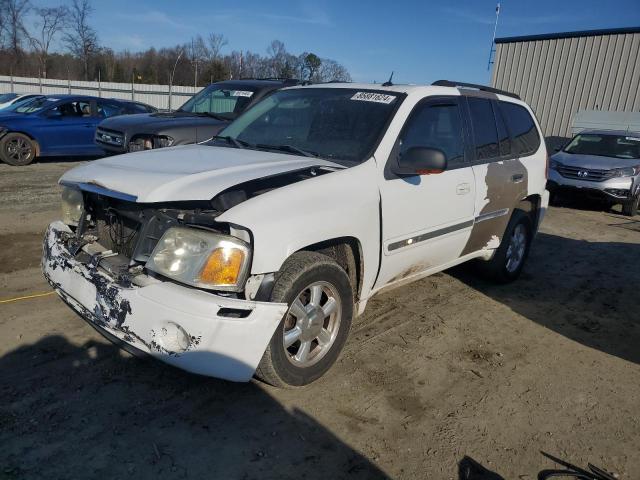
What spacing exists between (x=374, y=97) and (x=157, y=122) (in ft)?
17.2

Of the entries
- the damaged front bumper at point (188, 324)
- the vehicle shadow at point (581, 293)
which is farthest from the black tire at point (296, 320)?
the vehicle shadow at point (581, 293)

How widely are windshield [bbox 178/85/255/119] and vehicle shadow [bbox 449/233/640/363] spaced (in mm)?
4772

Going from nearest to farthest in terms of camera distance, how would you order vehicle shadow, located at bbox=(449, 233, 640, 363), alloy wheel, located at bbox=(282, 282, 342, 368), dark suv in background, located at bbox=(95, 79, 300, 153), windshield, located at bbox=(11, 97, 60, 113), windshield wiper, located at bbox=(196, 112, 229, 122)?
alloy wheel, located at bbox=(282, 282, 342, 368), vehicle shadow, located at bbox=(449, 233, 640, 363), dark suv in background, located at bbox=(95, 79, 300, 153), windshield wiper, located at bbox=(196, 112, 229, 122), windshield, located at bbox=(11, 97, 60, 113)

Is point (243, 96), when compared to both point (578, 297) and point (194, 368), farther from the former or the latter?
point (194, 368)

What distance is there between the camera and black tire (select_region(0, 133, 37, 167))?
11.0 meters

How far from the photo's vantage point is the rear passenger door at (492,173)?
432 centimetres

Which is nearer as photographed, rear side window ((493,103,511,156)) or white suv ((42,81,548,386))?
white suv ((42,81,548,386))

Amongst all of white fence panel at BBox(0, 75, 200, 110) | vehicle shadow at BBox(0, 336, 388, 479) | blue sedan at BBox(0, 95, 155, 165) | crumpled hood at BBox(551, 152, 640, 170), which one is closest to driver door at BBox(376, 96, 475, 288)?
vehicle shadow at BBox(0, 336, 388, 479)

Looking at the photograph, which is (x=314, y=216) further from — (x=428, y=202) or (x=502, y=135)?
(x=502, y=135)

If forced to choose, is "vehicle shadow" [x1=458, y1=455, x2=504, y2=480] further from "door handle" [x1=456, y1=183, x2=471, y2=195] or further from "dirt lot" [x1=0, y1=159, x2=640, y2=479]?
"door handle" [x1=456, y1=183, x2=471, y2=195]

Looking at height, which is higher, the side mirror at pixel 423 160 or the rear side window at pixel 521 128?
the rear side window at pixel 521 128

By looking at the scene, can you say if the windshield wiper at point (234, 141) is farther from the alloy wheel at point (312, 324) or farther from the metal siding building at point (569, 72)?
the metal siding building at point (569, 72)

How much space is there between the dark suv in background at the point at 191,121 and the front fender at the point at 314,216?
4.59 m

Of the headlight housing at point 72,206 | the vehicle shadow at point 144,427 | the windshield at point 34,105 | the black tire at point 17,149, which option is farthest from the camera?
the windshield at point 34,105
